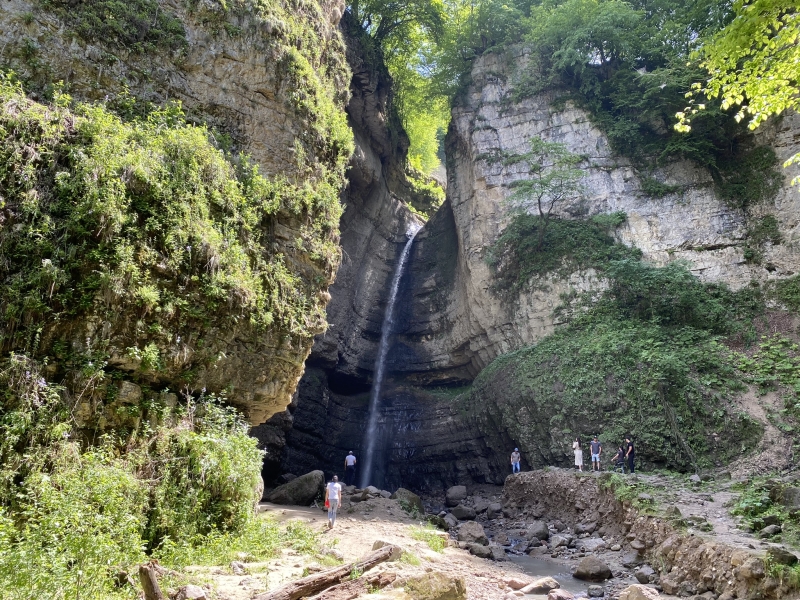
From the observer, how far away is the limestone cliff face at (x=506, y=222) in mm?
19766

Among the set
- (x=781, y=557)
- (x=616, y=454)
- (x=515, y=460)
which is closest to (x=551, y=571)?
(x=781, y=557)

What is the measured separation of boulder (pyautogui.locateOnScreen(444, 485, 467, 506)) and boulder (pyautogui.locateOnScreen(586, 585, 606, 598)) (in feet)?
30.9

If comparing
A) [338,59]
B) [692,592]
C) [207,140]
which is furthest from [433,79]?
[692,592]

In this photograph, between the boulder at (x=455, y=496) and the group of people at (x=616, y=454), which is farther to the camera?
the boulder at (x=455, y=496)

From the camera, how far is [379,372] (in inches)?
981

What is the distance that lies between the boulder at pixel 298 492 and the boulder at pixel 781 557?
1078cm

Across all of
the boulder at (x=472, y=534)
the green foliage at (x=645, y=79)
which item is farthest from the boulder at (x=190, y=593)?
the green foliage at (x=645, y=79)

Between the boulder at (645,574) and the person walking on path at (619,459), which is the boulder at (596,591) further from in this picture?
the person walking on path at (619,459)

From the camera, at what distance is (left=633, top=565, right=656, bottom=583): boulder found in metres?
9.54

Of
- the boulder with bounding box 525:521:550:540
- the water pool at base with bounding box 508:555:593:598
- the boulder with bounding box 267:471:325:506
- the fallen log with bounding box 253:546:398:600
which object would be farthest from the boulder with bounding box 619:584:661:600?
the boulder with bounding box 267:471:325:506

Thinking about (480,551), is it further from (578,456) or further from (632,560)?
(578,456)

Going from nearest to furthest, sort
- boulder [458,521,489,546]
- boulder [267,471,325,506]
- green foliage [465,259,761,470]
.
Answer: boulder [458,521,489,546]
boulder [267,471,325,506]
green foliage [465,259,761,470]

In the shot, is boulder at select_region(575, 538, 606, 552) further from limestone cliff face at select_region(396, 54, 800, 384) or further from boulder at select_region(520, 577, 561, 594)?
limestone cliff face at select_region(396, 54, 800, 384)

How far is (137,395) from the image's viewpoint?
9.23 meters
